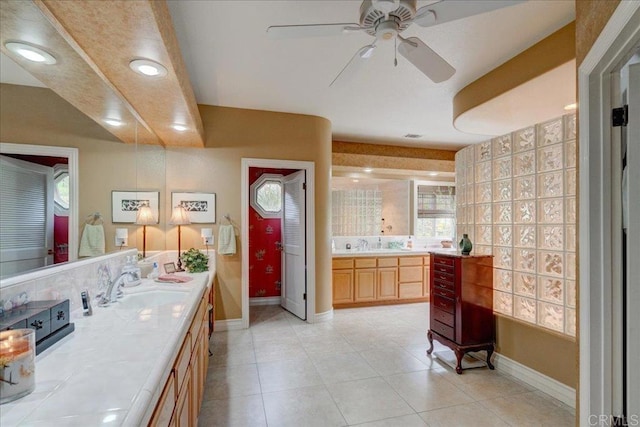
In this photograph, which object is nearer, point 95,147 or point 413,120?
point 95,147

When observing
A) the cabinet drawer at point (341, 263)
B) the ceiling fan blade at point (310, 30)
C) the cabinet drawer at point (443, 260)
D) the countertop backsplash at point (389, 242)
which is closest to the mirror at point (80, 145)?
the ceiling fan blade at point (310, 30)

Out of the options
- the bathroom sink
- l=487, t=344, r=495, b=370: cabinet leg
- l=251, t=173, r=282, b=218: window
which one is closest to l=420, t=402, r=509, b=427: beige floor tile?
l=487, t=344, r=495, b=370: cabinet leg

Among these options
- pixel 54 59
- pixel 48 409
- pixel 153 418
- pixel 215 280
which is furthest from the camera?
pixel 215 280

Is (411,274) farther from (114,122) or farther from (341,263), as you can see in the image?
(114,122)

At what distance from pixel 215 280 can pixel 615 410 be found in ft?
11.6

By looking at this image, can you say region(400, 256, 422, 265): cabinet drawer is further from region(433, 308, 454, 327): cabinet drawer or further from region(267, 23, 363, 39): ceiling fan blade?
region(267, 23, 363, 39): ceiling fan blade

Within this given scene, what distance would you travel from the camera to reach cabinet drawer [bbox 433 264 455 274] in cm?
287

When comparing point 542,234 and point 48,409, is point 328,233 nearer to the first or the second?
point 542,234

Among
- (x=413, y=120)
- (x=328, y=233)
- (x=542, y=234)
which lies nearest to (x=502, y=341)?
(x=542, y=234)

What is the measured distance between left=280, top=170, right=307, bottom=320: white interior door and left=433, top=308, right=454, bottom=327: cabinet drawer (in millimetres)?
1701

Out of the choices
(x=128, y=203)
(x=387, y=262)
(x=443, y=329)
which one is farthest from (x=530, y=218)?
(x=128, y=203)

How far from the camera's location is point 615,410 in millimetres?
1290

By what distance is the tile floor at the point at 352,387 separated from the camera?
6.89ft

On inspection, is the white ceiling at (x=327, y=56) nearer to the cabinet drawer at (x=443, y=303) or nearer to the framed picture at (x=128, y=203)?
the framed picture at (x=128, y=203)
